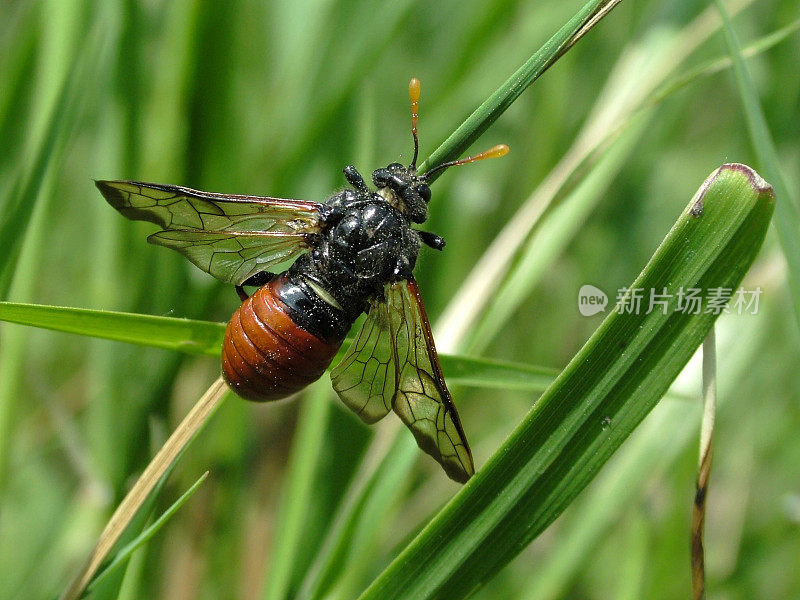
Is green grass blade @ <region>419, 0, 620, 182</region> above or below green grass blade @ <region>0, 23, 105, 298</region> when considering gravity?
above

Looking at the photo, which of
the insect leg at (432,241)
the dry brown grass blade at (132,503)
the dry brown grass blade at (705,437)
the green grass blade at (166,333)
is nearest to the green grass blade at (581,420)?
the dry brown grass blade at (705,437)

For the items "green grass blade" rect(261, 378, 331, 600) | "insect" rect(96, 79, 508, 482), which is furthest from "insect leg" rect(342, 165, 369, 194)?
"green grass blade" rect(261, 378, 331, 600)

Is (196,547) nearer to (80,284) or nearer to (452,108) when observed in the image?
(80,284)

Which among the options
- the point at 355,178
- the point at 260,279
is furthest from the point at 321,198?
the point at 260,279

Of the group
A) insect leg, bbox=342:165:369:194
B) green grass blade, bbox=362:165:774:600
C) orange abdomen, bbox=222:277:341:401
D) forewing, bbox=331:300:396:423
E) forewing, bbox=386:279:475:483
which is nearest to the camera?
green grass blade, bbox=362:165:774:600

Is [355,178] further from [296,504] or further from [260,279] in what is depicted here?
[296,504]

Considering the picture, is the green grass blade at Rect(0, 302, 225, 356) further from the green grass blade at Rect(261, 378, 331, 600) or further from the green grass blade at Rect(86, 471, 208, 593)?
the green grass blade at Rect(261, 378, 331, 600)

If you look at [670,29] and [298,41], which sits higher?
[670,29]

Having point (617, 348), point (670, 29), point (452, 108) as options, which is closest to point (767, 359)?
point (670, 29)
